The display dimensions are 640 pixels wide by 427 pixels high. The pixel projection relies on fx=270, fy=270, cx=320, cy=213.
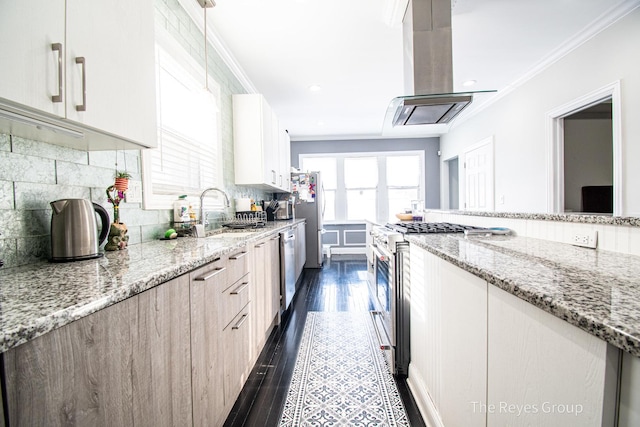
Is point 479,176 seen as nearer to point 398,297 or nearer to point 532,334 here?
point 398,297

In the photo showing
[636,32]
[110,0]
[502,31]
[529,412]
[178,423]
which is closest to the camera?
[529,412]

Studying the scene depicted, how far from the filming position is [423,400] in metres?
1.44

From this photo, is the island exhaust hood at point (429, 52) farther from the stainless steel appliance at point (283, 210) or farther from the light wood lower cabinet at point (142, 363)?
the stainless steel appliance at point (283, 210)

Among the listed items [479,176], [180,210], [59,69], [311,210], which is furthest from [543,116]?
[59,69]

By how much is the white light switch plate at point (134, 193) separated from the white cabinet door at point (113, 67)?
392 mm

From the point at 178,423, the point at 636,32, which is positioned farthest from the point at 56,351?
the point at 636,32

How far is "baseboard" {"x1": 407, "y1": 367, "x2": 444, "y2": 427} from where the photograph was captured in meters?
1.29

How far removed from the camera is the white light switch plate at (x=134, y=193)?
1.49 metres

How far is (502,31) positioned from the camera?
2.68 meters

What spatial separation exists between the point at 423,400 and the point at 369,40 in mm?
3052

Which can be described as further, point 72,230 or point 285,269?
point 285,269

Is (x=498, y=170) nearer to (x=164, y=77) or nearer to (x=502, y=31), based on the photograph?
(x=502, y=31)

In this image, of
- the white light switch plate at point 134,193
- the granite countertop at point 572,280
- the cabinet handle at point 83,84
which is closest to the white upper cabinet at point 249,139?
the white light switch plate at point 134,193

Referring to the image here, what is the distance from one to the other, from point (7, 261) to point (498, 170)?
520cm
